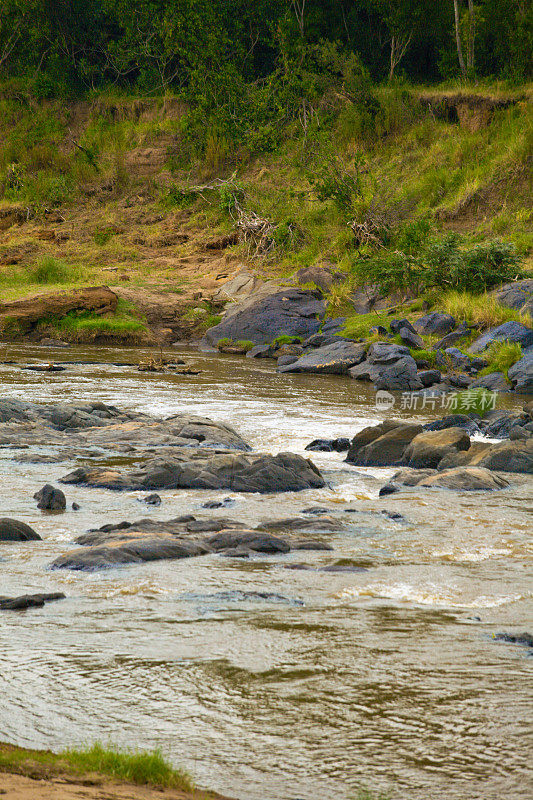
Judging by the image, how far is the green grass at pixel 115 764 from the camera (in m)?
2.87

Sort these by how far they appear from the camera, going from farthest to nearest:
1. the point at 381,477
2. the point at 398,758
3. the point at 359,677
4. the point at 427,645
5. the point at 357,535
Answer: the point at 381,477, the point at 357,535, the point at 427,645, the point at 359,677, the point at 398,758

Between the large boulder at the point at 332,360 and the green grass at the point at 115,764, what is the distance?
14.4 meters

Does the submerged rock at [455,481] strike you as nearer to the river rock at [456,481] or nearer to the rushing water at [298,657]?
the river rock at [456,481]

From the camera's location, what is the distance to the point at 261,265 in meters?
24.1

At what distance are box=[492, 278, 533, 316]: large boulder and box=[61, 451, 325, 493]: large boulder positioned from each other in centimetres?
965

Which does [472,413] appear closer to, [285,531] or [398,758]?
[285,531]

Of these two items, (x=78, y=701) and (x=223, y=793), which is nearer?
(x=223, y=793)

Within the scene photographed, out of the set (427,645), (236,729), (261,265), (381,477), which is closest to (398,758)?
(236,729)

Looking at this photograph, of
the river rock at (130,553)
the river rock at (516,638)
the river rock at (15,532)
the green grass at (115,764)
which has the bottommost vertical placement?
the river rock at (15,532)

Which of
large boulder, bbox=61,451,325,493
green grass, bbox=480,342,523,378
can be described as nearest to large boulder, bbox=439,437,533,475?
large boulder, bbox=61,451,325,493

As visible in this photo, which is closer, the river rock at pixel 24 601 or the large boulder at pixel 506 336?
the river rock at pixel 24 601

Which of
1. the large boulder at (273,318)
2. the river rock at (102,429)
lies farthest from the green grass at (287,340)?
the river rock at (102,429)

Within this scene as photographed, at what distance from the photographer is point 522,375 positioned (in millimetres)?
14555

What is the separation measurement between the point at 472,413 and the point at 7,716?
9965 mm
